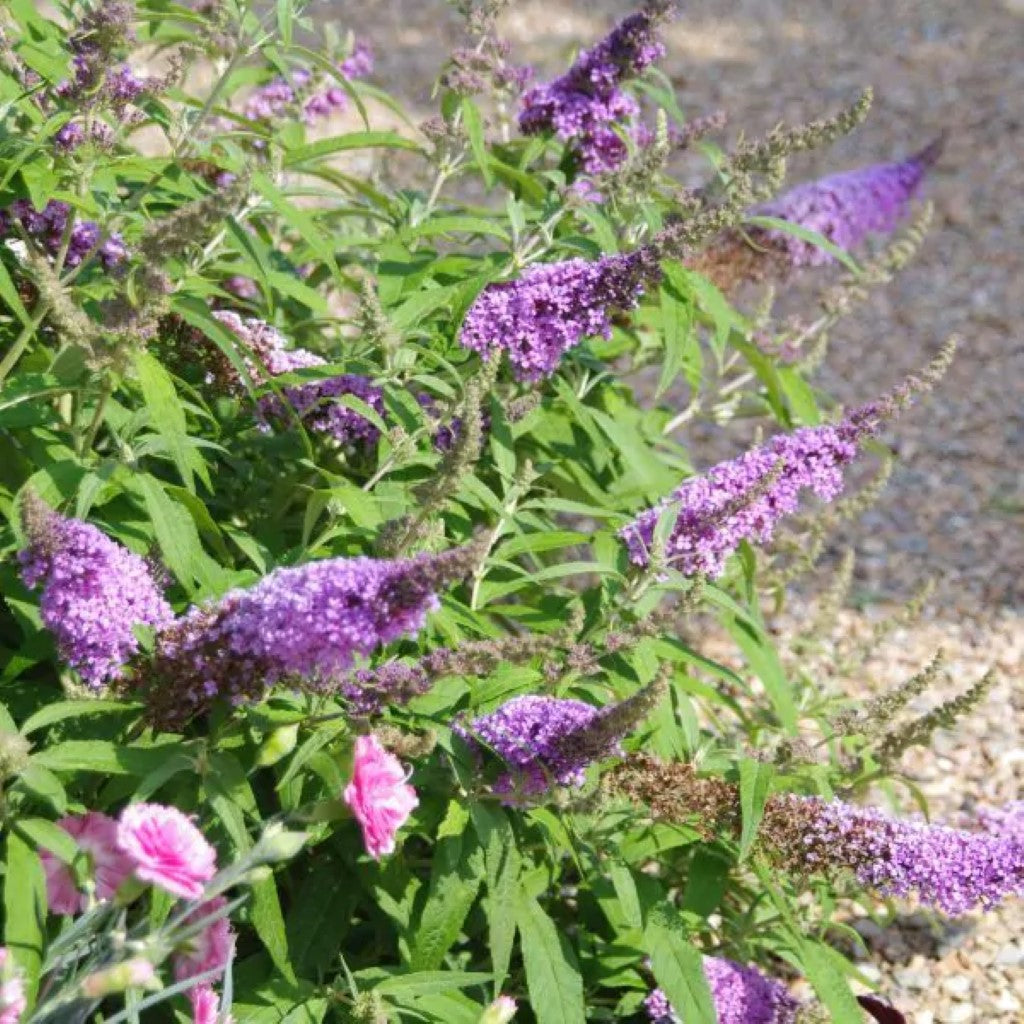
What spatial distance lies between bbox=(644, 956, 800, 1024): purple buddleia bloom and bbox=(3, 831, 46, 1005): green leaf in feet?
4.64

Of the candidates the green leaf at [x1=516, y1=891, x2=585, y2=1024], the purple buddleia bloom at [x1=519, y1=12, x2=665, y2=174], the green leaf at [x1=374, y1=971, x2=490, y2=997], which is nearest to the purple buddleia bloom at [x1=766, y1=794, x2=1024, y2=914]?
the green leaf at [x1=516, y1=891, x2=585, y2=1024]

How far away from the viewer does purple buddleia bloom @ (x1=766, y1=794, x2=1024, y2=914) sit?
121 inches

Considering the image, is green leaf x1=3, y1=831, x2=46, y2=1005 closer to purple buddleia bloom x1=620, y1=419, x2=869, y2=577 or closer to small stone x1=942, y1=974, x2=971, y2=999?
purple buddleia bloom x1=620, y1=419, x2=869, y2=577

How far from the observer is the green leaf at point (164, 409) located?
281 centimetres

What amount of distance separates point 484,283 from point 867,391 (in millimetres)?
4446

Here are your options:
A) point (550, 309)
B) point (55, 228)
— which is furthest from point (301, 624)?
point (55, 228)

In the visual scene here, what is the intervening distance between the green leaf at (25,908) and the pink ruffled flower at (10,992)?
0.04m

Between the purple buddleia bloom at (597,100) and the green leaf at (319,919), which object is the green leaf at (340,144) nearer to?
the purple buddleia bloom at (597,100)

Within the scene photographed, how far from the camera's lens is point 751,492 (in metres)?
3.06

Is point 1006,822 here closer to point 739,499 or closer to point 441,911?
point 739,499

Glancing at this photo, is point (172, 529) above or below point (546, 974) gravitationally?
above

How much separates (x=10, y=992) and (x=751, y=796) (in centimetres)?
143

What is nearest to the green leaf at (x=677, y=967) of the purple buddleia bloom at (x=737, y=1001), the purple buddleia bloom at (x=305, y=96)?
the purple buddleia bloom at (x=737, y=1001)

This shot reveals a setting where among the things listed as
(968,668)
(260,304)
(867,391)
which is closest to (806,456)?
(260,304)
